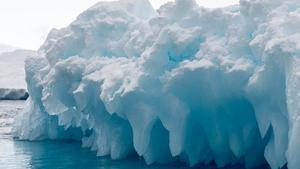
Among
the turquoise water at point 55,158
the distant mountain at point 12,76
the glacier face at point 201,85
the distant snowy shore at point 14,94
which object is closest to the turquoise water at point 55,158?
the turquoise water at point 55,158

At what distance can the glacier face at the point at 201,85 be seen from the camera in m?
10.4

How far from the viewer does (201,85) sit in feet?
38.5

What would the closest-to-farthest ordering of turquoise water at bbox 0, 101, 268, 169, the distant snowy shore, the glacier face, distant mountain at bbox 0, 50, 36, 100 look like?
the glacier face, turquoise water at bbox 0, 101, 268, 169, the distant snowy shore, distant mountain at bbox 0, 50, 36, 100

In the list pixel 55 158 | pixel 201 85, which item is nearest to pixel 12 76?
pixel 55 158

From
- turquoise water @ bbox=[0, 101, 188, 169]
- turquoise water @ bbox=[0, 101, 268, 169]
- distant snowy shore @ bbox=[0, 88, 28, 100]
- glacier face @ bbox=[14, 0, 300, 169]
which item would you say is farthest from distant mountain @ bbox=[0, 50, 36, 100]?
glacier face @ bbox=[14, 0, 300, 169]

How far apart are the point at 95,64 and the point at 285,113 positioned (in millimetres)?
6583

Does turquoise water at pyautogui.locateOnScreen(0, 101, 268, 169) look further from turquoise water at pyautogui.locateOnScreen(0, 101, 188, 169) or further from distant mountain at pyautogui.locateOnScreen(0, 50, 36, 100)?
distant mountain at pyautogui.locateOnScreen(0, 50, 36, 100)

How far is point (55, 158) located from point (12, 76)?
67295mm

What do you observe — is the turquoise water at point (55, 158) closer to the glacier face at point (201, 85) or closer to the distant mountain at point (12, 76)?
the glacier face at point (201, 85)

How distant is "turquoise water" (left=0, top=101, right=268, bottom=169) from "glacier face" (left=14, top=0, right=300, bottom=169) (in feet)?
1.60

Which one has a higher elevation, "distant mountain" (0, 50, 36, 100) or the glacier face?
the glacier face

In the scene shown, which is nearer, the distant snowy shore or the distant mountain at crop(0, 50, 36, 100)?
the distant snowy shore

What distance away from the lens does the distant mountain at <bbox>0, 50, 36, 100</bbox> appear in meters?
60.4

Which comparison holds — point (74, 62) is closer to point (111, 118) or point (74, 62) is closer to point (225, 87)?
point (111, 118)
